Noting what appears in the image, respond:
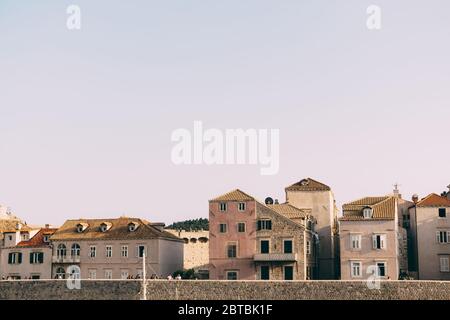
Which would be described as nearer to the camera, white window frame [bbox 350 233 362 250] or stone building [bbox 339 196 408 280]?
stone building [bbox 339 196 408 280]

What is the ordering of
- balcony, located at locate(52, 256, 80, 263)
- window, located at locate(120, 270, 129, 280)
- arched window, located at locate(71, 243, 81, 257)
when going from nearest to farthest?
window, located at locate(120, 270, 129, 280)
balcony, located at locate(52, 256, 80, 263)
arched window, located at locate(71, 243, 81, 257)

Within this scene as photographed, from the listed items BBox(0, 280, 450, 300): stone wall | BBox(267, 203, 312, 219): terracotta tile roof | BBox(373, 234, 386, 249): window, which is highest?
BBox(267, 203, 312, 219): terracotta tile roof

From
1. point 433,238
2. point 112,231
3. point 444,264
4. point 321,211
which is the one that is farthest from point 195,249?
point 444,264

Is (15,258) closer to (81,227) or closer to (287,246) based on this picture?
(81,227)

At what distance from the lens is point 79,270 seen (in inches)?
3105

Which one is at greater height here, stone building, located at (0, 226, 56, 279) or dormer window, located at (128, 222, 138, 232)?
dormer window, located at (128, 222, 138, 232)

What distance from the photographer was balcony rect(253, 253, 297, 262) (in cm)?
7281

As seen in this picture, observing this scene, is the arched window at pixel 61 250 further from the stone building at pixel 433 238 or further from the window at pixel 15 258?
the stone building at pixel 433 238

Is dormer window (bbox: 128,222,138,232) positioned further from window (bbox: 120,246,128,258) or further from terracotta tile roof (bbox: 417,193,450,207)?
terracotta tile roof (bbox: 417,193,450,207)

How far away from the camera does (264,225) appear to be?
7469cm

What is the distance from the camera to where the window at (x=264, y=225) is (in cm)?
7450

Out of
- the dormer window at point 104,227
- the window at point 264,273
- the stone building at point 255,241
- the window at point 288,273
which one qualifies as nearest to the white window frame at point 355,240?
the stone building at point 255,241

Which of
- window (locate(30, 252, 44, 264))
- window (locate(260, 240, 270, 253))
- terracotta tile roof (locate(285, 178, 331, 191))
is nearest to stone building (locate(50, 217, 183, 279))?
window (locate(30, 252, 44, 264))
